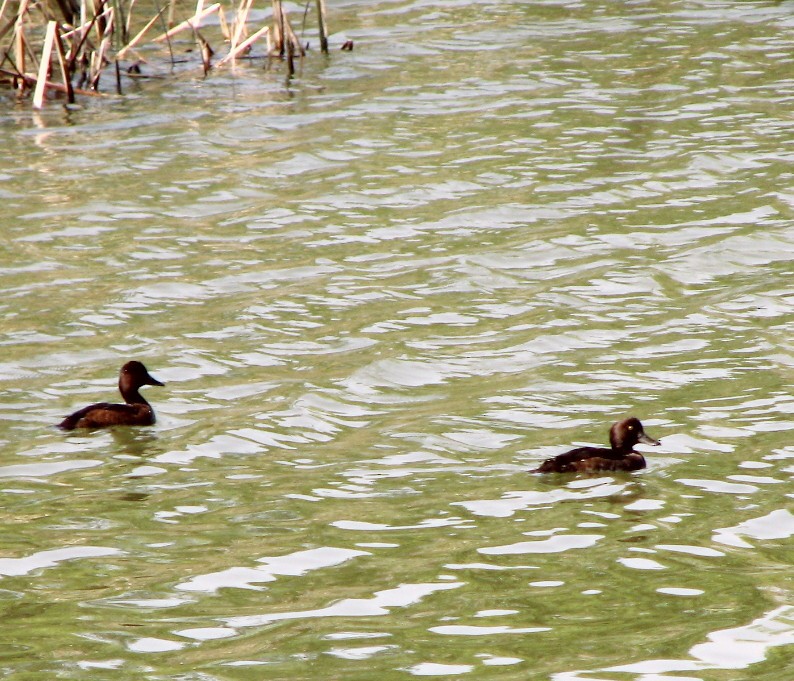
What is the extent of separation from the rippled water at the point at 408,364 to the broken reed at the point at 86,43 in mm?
361

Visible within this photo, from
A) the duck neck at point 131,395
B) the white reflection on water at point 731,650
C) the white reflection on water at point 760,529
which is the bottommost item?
the white reflection on water at point 760,529

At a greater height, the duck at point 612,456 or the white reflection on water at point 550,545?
the duck at point 612,456

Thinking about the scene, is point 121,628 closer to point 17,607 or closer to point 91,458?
point 17,607

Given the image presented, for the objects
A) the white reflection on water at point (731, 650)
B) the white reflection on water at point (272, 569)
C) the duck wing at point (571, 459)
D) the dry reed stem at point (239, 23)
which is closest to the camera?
the white reflection on water at point (731, 650)

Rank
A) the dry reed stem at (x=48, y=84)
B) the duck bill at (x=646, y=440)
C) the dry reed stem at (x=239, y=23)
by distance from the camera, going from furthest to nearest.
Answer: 1. the dry reed stem at (x=239, y=23)
2. the dry reed stem at (x=48, y=84)
3. the duck bill at (x=646, y=440)

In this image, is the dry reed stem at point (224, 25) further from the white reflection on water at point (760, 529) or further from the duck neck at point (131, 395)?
the white reflection on water at point (760, 529)

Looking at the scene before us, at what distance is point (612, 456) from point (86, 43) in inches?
446

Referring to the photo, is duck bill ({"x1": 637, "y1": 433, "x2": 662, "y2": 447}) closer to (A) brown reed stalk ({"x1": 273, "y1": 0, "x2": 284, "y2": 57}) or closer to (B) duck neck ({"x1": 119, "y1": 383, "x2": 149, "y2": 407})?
(B) duck neck ({"x1": 119, "y1": 383, "x2": 149, "y2": 407})

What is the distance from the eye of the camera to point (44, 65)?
16.3 m

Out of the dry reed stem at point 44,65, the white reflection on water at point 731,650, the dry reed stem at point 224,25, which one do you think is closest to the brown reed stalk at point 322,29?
the dry reed stem at point 224,25

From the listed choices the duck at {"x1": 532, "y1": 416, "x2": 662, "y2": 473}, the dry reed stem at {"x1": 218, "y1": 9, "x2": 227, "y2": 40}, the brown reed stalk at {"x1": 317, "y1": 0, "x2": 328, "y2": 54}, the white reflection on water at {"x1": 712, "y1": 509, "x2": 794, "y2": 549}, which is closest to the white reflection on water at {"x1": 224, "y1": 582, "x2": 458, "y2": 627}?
the white reflection on water at {"x1": 712, "y1": 509, "x2": 794, "y2": 549}

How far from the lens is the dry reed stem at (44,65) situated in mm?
16095

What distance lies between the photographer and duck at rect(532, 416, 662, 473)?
7836 millimetres

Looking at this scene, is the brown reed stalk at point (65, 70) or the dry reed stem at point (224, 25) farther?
the dry reed stem at point (224, 25)
